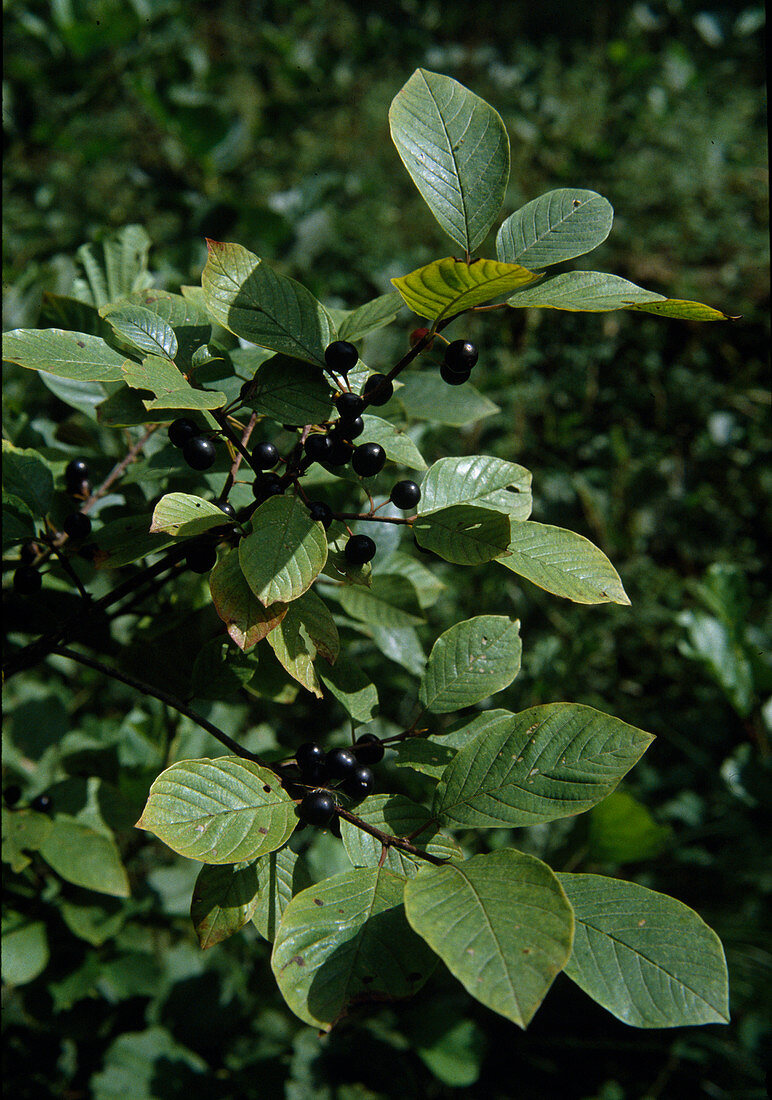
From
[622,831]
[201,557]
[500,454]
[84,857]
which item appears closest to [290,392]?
[201,557]

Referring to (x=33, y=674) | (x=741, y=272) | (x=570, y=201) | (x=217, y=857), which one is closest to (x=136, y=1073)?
(x=33, y=674)

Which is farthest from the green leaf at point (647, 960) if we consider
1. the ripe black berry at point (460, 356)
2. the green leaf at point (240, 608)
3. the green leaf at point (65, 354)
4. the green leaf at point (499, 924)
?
the green leaf at point (65, 354)

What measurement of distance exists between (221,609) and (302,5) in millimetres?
4516

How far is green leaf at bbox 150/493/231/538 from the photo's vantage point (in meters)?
0.53

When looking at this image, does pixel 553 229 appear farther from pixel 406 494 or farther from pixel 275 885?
pixel 275 885

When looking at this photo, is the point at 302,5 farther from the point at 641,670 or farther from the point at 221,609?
the point at 221,609

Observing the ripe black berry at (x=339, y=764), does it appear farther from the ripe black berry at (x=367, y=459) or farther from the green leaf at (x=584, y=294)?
the green leaf at (x=584, y=294)

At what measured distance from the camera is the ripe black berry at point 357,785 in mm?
614

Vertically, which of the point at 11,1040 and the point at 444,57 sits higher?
the point at 444,57

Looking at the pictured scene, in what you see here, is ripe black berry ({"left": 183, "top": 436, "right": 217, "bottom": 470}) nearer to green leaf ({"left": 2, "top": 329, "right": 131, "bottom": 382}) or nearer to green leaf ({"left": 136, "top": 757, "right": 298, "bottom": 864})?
green leaf ({"left": 2, "top": 329, "right": 131, "bottom": 382})

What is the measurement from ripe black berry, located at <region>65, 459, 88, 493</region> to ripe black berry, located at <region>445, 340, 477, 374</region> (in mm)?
487

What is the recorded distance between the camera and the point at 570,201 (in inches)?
22.5

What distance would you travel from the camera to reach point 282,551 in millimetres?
534

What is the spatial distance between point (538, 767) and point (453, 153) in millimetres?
461
